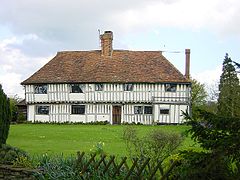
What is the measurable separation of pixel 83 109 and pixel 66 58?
770cm

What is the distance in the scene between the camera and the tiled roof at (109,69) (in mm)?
46531

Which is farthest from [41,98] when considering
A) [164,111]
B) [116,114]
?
[164,111]

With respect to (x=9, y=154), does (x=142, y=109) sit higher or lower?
higher

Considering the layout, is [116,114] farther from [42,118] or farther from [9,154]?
[9,154]

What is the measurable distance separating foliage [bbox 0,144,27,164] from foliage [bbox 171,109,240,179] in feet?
22.7

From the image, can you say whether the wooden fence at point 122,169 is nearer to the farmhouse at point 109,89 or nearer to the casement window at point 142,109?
the farmhouse at point 109,89

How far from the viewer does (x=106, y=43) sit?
4956 centimetres

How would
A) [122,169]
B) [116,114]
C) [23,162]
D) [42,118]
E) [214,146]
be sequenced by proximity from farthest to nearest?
[42,118] < [116,114] < [23,162] < [122,169] < [214,146]

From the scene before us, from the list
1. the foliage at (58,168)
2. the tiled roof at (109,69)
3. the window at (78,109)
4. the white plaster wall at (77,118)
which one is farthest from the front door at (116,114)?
the foliage at (58,168)

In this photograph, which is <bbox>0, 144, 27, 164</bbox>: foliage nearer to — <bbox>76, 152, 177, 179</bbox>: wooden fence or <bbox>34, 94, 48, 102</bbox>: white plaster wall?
<bbox>76, 152, 177, 179</bbox>: wooden fence

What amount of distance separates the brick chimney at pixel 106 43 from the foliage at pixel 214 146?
4473cm

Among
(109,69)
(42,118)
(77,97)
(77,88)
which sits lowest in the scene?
(42,118)

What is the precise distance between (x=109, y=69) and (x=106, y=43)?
3.63 m

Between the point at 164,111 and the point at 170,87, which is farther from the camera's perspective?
the point at 170,87
